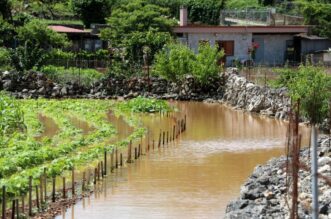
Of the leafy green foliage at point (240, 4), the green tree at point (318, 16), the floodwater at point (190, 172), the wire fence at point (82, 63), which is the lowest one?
the floodwater at point (190, 172)

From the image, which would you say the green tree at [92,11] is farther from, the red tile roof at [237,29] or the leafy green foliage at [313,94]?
the leafy green foliage at [313,94]

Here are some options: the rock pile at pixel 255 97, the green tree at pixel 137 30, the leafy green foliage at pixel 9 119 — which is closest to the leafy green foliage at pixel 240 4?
the green tree at pixel 137 30

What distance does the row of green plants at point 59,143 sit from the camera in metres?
21.4

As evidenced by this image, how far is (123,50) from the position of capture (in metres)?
50.5

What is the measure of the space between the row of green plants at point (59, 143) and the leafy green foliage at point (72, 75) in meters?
4.32

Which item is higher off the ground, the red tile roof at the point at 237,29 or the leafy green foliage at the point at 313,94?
the red tile roof at the point at 237,29

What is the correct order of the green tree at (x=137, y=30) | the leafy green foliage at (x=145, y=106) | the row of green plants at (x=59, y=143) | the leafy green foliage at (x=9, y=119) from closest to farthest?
the row of green plants at (x=59, y=143) → the leafy green foliage at (x=9, y=119) → the leafy green foliage at (x=145, y=106) → the green tree at (x=137, y=30)

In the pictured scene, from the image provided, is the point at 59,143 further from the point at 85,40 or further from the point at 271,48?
the point at 271,48

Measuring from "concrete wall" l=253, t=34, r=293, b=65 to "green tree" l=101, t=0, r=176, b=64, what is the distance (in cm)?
706

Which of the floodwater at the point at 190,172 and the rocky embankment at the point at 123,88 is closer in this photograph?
the floodwater at the point at 190,172

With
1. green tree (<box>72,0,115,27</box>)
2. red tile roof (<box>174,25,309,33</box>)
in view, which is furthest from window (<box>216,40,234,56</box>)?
green tree (<box>72,0,115,27</box>)

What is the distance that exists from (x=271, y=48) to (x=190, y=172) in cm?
3234

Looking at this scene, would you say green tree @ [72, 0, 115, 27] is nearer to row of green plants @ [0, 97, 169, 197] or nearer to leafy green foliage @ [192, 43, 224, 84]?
leafy green foliage @ [192, 43, 224, 84]

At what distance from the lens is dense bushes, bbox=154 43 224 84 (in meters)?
42.0
